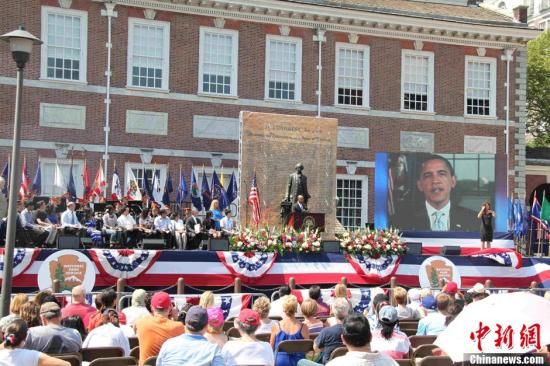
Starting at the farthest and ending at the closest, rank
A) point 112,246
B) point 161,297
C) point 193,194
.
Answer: point 193,194 → point 112,246 → point 161,297

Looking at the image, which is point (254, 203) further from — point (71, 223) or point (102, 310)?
point (102, 310)

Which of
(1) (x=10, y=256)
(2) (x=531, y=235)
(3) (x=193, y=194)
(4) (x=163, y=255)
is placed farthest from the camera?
(2) (x=531, y=235)

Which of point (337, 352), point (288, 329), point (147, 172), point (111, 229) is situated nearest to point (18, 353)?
point (337, 352)

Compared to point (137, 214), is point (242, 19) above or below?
above

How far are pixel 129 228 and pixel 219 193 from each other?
20.7 feet

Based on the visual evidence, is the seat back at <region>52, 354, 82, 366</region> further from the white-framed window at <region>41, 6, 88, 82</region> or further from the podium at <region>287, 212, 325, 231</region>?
the white-framed window at <region>41, 6, 88, 82</region>

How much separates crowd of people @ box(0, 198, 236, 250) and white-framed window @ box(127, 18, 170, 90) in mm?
7047

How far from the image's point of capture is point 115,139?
90.9 ft

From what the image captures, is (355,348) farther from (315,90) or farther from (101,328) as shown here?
(315,90)

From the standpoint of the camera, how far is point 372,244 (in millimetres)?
21484

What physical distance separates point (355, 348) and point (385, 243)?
16.6m

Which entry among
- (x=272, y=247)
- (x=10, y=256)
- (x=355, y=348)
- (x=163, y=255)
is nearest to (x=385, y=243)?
(x=272, y=247)

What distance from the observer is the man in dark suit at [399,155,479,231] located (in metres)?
28.7

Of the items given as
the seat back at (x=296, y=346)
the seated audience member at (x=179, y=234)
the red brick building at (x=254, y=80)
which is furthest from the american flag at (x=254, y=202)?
the seat back at (x=296, y=346)
